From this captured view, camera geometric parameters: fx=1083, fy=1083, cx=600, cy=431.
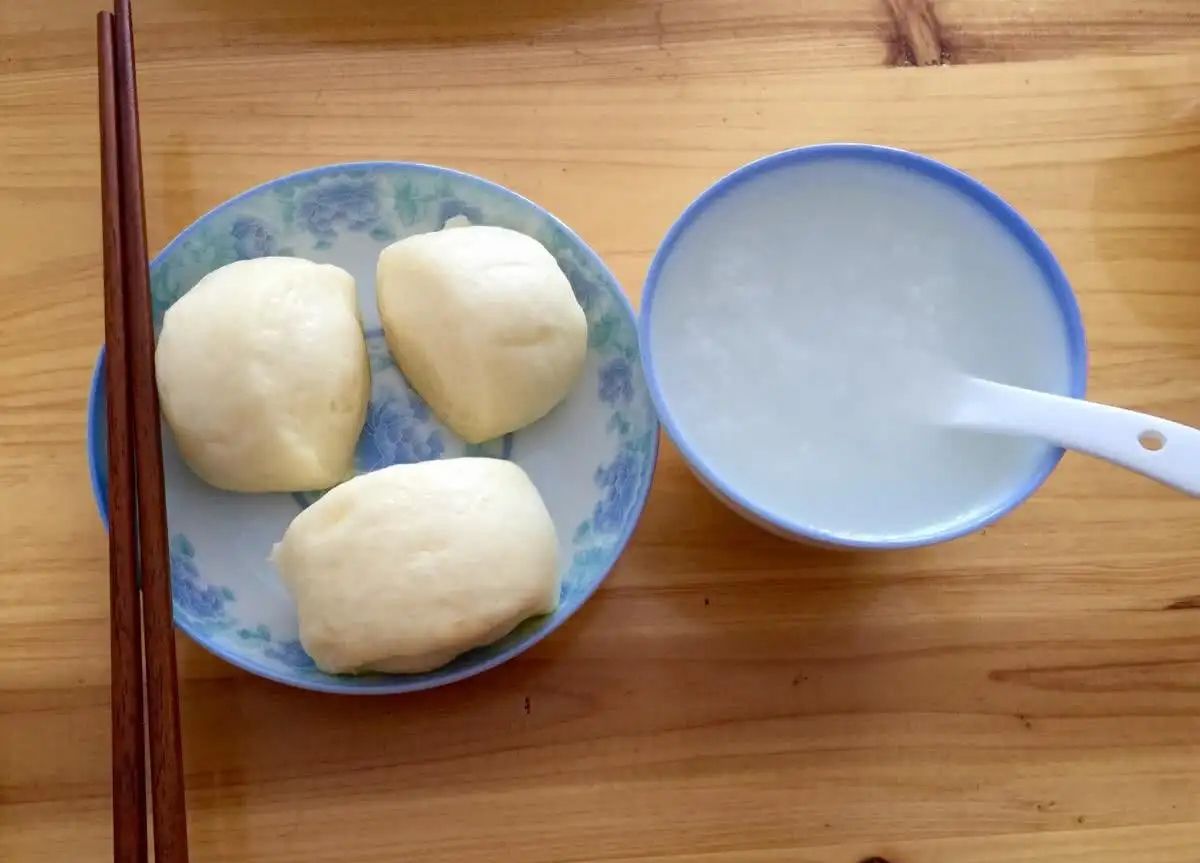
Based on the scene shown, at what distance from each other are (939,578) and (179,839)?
52cm

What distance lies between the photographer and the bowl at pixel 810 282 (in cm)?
67

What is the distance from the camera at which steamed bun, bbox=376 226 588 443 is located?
715mm

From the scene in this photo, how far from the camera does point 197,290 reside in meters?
0.71

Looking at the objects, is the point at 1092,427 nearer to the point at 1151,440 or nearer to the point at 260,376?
the point at 1151,440

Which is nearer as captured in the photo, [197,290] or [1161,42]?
[197,290]

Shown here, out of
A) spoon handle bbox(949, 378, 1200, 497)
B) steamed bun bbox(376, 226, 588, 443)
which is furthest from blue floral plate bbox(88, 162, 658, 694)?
spoon handle bbox(949, 378, 1200, 497)

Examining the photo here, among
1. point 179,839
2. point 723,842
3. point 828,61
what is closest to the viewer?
point 179,839

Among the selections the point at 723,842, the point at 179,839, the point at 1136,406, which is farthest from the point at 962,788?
the point at 179,839

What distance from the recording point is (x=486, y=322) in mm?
714

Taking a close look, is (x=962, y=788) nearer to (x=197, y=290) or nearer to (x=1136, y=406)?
(x=1136, y=406)

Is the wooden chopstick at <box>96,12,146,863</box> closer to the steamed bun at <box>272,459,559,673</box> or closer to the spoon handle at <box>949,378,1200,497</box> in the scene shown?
the steamed bun at <box>272,459,559,673</box>

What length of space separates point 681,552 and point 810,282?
0.68 feet

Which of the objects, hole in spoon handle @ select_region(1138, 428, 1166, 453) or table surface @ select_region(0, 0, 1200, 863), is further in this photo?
table surface @ select_region(0, 0, 1200, 863)

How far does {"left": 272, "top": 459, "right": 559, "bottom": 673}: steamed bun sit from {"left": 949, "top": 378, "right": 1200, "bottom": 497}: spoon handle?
0.29m
